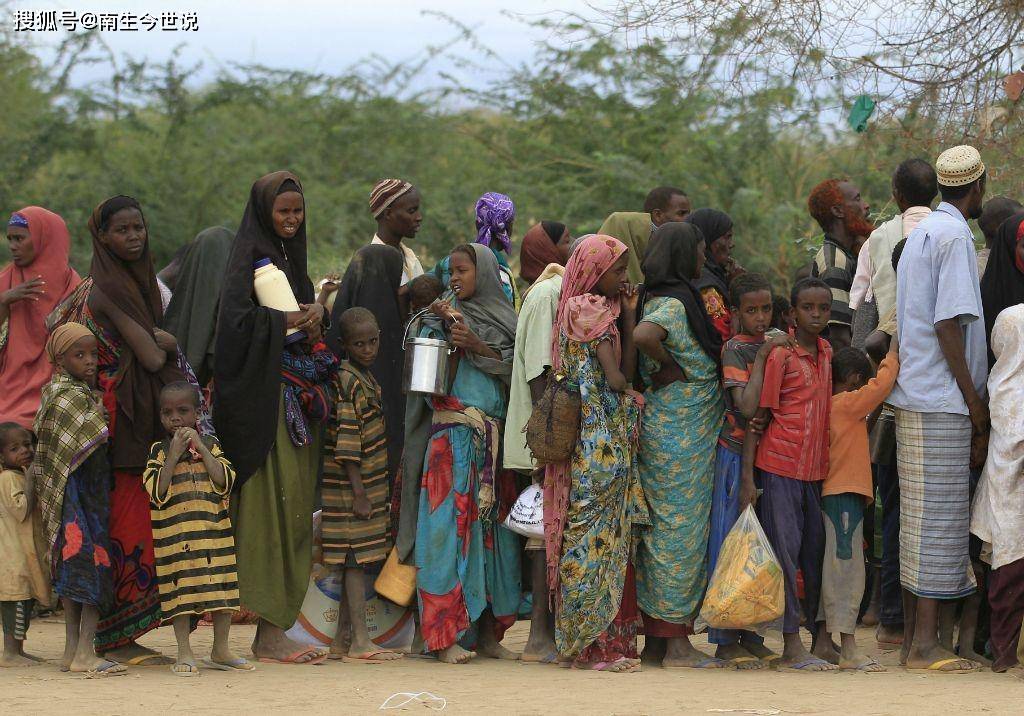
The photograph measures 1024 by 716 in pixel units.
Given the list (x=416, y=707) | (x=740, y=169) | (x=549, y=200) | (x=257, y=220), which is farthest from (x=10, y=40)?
(x=416, y=707)

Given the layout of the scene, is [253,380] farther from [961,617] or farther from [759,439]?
[961,617]

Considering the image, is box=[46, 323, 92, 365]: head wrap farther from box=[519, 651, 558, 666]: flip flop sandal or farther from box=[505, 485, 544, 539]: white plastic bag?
box=[519, 651, 558, 666]: flip flop sandal

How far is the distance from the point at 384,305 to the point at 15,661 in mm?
2537

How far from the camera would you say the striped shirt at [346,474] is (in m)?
6.37

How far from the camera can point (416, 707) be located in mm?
5250

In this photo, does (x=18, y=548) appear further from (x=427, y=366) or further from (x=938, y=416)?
(x=938, y=416)

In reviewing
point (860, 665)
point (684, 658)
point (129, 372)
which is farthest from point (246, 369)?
point (860, 665)

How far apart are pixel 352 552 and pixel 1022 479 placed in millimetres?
3066

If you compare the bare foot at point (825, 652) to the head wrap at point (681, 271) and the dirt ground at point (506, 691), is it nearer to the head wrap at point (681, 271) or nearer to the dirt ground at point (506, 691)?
the dirt ground at point (506, 691)

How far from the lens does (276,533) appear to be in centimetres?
619

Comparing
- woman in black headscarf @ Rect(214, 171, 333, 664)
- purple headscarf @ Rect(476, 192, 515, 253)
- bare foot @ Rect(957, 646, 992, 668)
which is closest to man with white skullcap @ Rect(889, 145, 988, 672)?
bare foot @ Rect(957, 646, 992, 668)

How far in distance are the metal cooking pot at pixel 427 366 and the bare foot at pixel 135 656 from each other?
168 centimetres

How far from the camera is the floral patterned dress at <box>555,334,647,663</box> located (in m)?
6.05

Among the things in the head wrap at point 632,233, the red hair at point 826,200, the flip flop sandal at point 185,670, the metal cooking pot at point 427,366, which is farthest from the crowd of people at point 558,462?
the red hair at point 826,200
